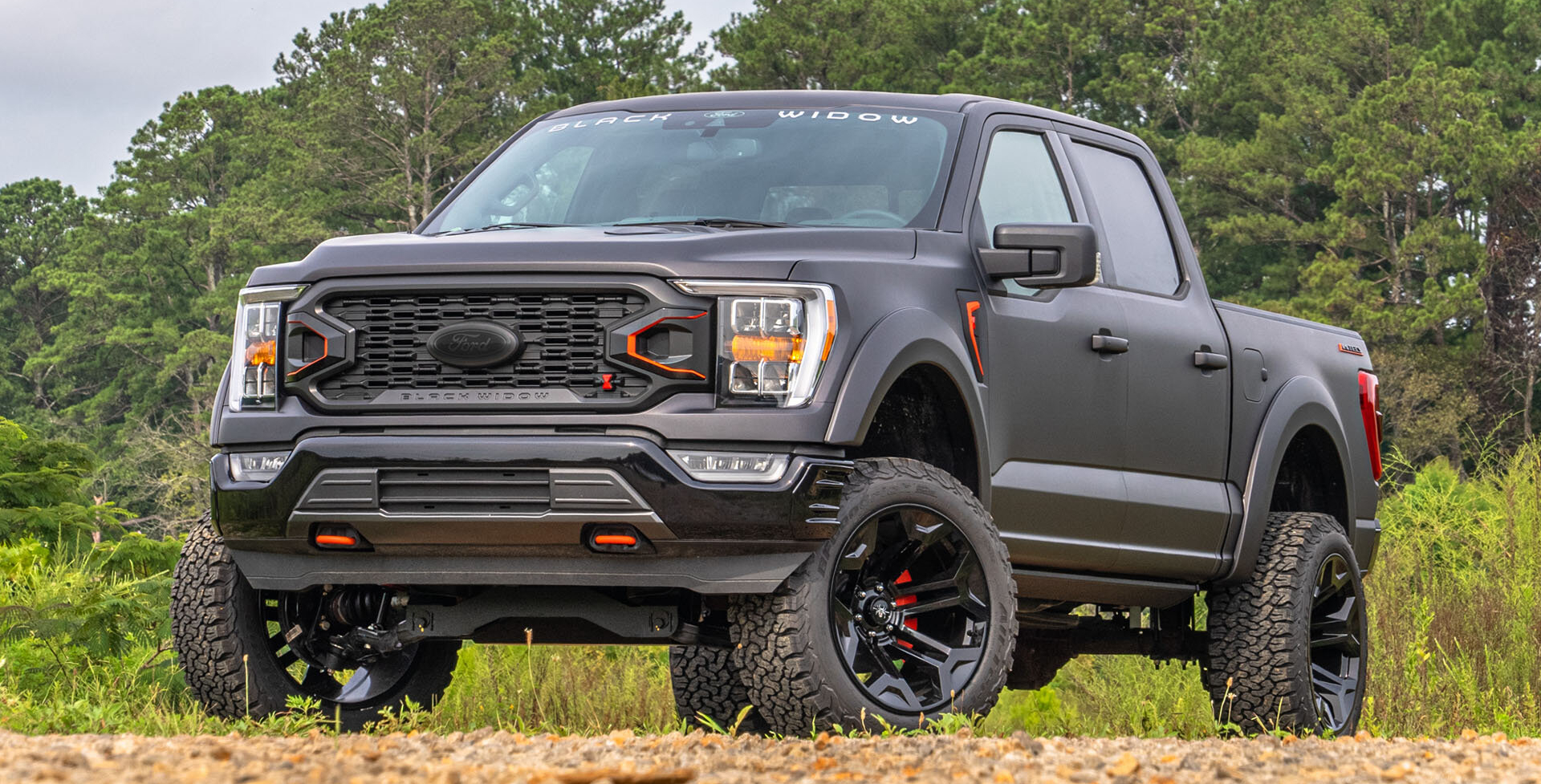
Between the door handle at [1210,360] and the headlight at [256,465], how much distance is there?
3.34 meters

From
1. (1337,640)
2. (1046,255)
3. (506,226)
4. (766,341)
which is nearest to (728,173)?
(506,226)

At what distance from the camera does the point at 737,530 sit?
4699mm

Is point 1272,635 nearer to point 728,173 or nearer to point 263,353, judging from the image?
point 728,173

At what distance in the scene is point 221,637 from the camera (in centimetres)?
543

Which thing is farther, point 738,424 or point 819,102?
point 819,102

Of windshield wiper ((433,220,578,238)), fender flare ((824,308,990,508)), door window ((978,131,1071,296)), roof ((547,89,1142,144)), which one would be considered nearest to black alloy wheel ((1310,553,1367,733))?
door window ((978,131,1071,296))

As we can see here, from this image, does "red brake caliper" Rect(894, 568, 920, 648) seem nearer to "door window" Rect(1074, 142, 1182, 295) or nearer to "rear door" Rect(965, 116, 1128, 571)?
"rear door" Rect(965, 116, 1128, 571)

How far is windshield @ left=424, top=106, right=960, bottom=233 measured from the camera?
584 cm

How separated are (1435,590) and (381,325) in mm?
8122

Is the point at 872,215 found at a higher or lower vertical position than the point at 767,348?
higher

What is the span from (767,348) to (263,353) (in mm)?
1469

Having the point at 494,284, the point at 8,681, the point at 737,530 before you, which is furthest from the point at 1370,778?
the point at 8,681

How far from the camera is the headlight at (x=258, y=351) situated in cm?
519

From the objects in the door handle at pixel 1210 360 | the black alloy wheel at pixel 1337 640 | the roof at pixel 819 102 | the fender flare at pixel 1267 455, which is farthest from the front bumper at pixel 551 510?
the black alloy wheel at pixel 1337 640
